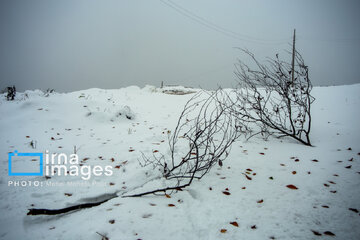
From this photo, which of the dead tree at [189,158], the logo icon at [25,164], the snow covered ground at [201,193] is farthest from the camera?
the logo icon at [25,164]

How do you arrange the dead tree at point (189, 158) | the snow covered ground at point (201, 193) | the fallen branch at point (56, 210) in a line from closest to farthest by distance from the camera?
the snow covered ground at point (201, 193) < the fallen branch at point (56, 210) < the dead tree at point (189, 158)

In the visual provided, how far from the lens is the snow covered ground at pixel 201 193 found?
161 centimetres

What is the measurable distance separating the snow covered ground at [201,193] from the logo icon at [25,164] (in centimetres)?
6

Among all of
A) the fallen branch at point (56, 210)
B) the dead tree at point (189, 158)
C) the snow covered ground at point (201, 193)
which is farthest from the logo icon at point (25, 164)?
the dead tree at point (189, 158)

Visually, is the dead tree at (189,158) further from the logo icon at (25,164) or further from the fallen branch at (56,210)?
the logo icon at (25,164)

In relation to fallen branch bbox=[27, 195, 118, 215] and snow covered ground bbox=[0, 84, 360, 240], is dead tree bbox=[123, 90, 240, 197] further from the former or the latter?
→ fallen branch bbox=[27, 195, 118, 215]

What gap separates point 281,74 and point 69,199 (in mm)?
4256

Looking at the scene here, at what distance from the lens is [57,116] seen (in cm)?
562

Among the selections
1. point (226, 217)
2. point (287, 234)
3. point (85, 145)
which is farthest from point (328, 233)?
point (85, 145)

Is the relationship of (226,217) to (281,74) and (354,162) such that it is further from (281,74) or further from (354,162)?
(281,74)

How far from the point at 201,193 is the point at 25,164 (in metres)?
2.88

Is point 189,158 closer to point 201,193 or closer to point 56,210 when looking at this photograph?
point 201,193

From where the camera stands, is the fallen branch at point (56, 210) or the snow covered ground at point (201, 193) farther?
the fallen branch at point (56, 210)

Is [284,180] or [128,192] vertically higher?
[284,180]
